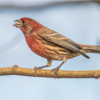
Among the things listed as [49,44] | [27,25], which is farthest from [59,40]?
[27,25]

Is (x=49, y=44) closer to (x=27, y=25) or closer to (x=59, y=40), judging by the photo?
(x=59, y=40)

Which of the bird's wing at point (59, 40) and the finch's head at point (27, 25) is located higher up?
the finch's head at point (27, 25)

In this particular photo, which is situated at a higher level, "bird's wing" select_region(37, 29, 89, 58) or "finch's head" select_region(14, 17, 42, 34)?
"finch's head" select_region(14, 17, 42, 34)

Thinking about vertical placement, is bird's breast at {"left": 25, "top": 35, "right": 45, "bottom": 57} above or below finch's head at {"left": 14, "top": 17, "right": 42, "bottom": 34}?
below

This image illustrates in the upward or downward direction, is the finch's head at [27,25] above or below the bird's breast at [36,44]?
above
